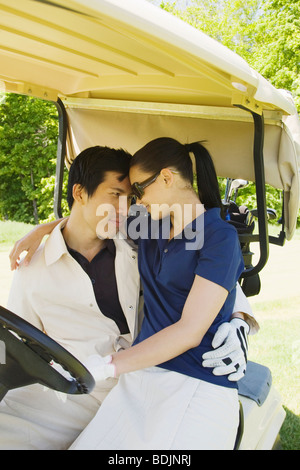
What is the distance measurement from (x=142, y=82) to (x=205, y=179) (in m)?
0.53

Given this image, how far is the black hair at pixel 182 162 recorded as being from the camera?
1735 millimetres

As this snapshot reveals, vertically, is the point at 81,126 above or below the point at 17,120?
below

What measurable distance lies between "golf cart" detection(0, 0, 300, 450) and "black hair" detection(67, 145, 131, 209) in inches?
12.8

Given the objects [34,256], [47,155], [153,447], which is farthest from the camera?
[47,155]

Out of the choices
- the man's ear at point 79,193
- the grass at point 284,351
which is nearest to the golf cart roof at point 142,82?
the man's ear at point 79,193

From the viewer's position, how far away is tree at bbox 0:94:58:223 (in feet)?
53.3

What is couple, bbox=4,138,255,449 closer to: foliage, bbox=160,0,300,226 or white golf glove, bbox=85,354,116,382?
white golf glove, bbox=85,354,116,382

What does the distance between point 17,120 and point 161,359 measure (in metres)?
16.7

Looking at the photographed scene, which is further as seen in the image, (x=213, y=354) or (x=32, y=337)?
(x=213, y=354)

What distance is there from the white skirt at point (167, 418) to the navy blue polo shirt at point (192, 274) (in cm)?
6
